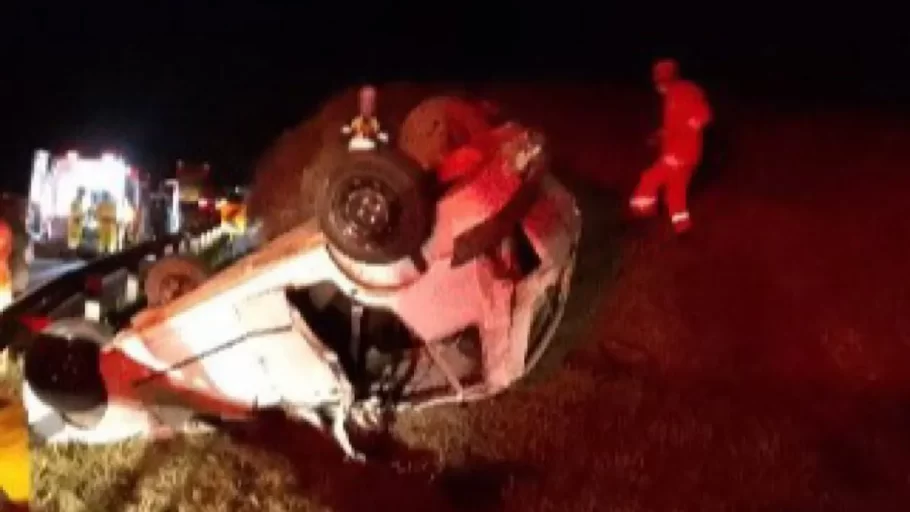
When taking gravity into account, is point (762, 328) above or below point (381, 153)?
below

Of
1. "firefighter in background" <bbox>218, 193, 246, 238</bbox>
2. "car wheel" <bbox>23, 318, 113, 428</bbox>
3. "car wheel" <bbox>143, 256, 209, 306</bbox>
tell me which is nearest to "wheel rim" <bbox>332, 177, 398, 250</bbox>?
"car wheel" <bbox>143, 256, 209, 306</bbox>

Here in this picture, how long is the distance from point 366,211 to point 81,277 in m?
2.59

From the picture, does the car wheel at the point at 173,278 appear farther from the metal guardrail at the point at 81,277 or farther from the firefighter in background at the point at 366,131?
the firefighter in background at the point at 366,131

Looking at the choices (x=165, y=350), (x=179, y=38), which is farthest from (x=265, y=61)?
(x=165, y=350)

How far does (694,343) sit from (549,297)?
64.6 inches

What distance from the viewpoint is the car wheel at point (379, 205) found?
6258mm

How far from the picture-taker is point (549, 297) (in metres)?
7.10

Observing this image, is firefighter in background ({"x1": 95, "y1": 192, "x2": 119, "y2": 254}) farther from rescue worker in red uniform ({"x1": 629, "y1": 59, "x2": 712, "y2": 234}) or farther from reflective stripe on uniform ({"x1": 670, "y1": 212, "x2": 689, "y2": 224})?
reflective stripe on uniform ({"x1": 670, "y1": 212, "x2": 689, "y2": 224})

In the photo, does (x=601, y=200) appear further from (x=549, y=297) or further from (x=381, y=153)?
(x=381, y=153)

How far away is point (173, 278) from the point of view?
725cm

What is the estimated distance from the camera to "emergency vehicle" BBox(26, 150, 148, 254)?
436 inches

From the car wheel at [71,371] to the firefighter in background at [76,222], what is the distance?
379 centimetres

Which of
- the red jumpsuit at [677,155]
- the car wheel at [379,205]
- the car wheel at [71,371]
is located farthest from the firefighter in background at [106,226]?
the car wheel at [379,205]

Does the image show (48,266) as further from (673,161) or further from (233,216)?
(673,161)
